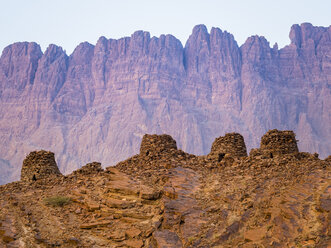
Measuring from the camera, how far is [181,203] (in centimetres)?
1380

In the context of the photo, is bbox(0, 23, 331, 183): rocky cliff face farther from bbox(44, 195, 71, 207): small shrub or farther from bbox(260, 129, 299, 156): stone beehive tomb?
bbox(44, 195, 71, 207): small shrub

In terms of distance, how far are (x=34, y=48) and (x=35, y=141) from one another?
A: 147 ft

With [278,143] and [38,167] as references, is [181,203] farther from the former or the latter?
[38,167]

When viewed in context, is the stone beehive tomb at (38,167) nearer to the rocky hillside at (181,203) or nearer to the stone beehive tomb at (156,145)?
the rocky hillside at (181,203)

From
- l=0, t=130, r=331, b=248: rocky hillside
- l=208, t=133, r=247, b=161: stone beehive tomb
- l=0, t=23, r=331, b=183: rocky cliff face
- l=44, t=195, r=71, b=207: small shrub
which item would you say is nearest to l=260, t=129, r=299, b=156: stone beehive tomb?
l=0, t=130, r=331, b=248: rocky hillside

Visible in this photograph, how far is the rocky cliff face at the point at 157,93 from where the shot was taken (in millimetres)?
121375

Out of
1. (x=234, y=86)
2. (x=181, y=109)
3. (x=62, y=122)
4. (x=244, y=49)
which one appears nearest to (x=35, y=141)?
(x=62, y=122)

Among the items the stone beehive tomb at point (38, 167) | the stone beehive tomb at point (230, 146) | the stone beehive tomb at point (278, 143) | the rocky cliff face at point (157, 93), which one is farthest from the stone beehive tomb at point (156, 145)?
the rocky cliff face at point (157, 93)

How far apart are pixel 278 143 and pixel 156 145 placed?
5696 millimetres

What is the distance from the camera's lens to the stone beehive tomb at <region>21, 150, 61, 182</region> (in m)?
20.6

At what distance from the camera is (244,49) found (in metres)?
150

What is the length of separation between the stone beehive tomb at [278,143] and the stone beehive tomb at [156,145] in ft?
14.3

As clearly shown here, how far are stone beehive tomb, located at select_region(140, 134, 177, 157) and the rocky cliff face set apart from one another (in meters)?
93.5

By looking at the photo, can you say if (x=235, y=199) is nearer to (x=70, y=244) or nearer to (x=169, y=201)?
(x=169, y=201)
